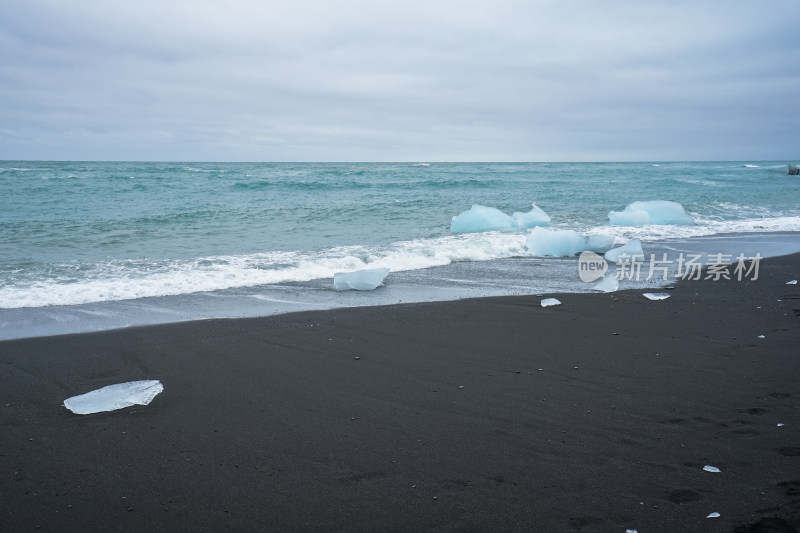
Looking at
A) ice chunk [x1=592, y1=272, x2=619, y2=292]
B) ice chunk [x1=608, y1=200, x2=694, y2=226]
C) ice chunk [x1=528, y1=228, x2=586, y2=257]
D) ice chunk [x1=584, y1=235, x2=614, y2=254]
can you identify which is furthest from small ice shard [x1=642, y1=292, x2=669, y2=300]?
ice chunk [x1=608, y1=200, x2=694, y2=226]

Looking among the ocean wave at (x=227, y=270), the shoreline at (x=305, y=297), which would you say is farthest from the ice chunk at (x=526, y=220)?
the shoreline at (x=305, y=297)

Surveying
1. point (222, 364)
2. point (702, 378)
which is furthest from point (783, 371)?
point (222, 364)

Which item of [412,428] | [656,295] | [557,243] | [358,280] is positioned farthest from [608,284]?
[412,428]

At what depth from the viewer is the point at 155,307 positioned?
6289mm

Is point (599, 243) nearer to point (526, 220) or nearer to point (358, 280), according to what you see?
point (526, 220)

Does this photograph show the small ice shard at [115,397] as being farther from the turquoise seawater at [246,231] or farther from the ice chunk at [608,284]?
the ice chunk at [608,284]

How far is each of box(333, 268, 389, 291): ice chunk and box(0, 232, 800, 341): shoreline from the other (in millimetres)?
137

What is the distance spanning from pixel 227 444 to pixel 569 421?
210cm

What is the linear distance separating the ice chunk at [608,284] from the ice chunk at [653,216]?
6819mm

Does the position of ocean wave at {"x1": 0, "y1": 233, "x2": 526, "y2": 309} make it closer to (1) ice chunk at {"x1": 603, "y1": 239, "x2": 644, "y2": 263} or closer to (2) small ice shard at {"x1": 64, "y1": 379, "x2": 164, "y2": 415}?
(1) ice chunk at {"x1": 603, "y1": 239, "x2": 644, "y2": 263}

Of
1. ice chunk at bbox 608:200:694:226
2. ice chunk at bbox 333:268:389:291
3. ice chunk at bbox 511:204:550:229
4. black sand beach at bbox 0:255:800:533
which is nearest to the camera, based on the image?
black sand beach at bbox 0:255:800:533

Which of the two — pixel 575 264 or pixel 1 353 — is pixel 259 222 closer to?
pixel 575 264

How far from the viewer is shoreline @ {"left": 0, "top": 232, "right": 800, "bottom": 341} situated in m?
5.72

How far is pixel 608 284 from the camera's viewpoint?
7.30m
